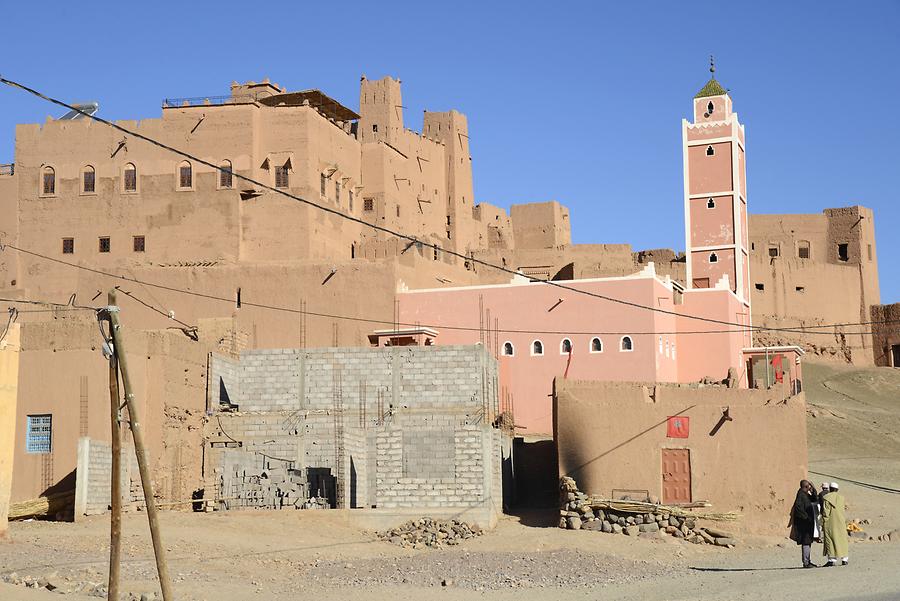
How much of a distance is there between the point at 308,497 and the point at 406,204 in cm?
2721

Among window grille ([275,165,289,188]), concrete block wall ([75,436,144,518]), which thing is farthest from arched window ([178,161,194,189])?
concrete block wall ([75,436,144,518])

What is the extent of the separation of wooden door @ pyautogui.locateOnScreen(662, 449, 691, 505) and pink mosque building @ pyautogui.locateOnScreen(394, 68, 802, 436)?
11.3 m

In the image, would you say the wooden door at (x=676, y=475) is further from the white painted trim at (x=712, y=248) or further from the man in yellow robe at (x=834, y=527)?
the white painted trim at (x=712, y=248)

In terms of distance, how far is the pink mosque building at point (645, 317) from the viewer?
1459 inches

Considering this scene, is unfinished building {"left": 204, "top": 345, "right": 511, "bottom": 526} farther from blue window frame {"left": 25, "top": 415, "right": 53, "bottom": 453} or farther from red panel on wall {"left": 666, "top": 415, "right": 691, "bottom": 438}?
red panel on wall {"left": 666, "top": 415, "right": 691, "bottom": 438}

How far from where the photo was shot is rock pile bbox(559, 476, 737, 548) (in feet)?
76.7

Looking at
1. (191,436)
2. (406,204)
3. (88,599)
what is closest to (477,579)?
(88,599)

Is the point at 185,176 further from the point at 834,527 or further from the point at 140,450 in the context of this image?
the point at 834,527

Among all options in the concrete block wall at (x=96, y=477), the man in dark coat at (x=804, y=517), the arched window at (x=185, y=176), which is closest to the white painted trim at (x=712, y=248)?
the arched window at (x=185, y=176)

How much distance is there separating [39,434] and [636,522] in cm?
1159

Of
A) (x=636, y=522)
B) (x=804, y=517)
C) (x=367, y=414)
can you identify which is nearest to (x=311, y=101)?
(x=367, y=414)

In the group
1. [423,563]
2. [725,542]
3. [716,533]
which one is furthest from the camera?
[716,533]

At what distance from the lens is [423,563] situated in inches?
815

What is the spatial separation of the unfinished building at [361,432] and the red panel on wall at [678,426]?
374 centimetres
